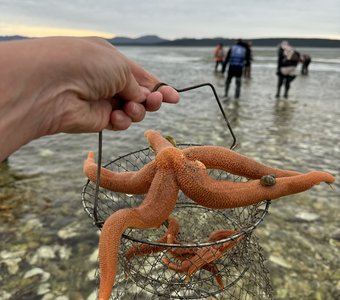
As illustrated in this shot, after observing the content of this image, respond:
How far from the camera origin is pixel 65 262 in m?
4.12

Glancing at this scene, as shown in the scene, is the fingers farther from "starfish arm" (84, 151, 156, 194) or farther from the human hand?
"starfish arm" (84, 151, 156, 194)

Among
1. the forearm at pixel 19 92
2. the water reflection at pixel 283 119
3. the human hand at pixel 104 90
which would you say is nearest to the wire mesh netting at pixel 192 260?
the human hand at pixel 104 90

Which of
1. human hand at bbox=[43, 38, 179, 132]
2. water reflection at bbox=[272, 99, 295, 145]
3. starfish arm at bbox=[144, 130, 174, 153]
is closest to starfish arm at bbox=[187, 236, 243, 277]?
starfish arm at bbox=[144, 130, 174, 153]

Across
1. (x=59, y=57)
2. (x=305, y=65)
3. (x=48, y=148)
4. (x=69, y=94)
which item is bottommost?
(x=305, y=65)

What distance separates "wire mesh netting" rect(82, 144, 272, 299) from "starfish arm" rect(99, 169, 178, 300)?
147 millimetres

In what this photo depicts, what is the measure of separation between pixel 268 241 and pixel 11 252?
10.2 ft

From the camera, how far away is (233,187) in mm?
2762

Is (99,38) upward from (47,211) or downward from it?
upward

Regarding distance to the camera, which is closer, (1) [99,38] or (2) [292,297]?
(1) [99,38]

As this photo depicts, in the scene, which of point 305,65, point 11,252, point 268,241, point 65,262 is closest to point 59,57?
point 65,262

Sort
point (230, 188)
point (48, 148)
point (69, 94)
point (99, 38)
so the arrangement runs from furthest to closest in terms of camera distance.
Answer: point (48, 148) < point (230, 188) < point (99, 38) < point (69, 94)

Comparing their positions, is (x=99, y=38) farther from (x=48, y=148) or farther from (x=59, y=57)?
(x=48, y=148)

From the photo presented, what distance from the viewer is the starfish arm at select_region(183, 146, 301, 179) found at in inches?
113

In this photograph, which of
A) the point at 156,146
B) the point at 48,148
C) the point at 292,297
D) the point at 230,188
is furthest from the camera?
the point at 48,148
